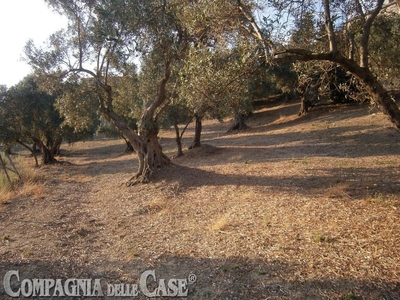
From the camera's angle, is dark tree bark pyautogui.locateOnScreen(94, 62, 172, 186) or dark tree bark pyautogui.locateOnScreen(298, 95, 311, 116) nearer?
dark tree bark pyautogui.locateOnScreen(94, 62, 172, 186)

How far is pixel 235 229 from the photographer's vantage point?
6.02 meters

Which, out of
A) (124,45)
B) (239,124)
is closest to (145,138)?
(124,45)

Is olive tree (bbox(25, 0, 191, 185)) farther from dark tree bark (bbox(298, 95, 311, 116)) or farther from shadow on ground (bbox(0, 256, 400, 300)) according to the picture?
dark tree bark (bbox(298, 95, 311, 116))

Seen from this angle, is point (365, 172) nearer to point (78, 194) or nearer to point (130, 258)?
point (130, 258)

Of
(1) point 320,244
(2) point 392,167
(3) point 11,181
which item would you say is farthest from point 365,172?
(3) point 11,181

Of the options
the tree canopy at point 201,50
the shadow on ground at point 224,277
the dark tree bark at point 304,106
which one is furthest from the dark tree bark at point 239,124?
the shadow on ground at point 224,277

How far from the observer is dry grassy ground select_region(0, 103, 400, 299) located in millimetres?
4094

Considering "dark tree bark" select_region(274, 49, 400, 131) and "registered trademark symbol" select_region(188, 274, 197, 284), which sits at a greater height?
"dark tree bark" select_region(274, 49, 400, 131)

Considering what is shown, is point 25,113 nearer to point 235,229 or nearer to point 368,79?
point 235,229

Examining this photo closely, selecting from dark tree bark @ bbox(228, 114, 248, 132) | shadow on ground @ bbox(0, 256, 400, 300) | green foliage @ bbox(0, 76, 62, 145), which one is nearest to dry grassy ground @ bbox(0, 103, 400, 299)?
shadow on ground @ bbox(0, 256, 400, 300)

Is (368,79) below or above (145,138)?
above

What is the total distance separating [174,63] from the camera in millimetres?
9992

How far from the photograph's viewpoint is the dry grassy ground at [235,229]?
13.4 feet

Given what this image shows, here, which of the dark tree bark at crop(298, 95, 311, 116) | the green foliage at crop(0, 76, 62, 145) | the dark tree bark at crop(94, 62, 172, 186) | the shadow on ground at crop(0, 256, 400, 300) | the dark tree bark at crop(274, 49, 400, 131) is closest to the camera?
the shadow on ground at crop(0, 256, 400, 300)
